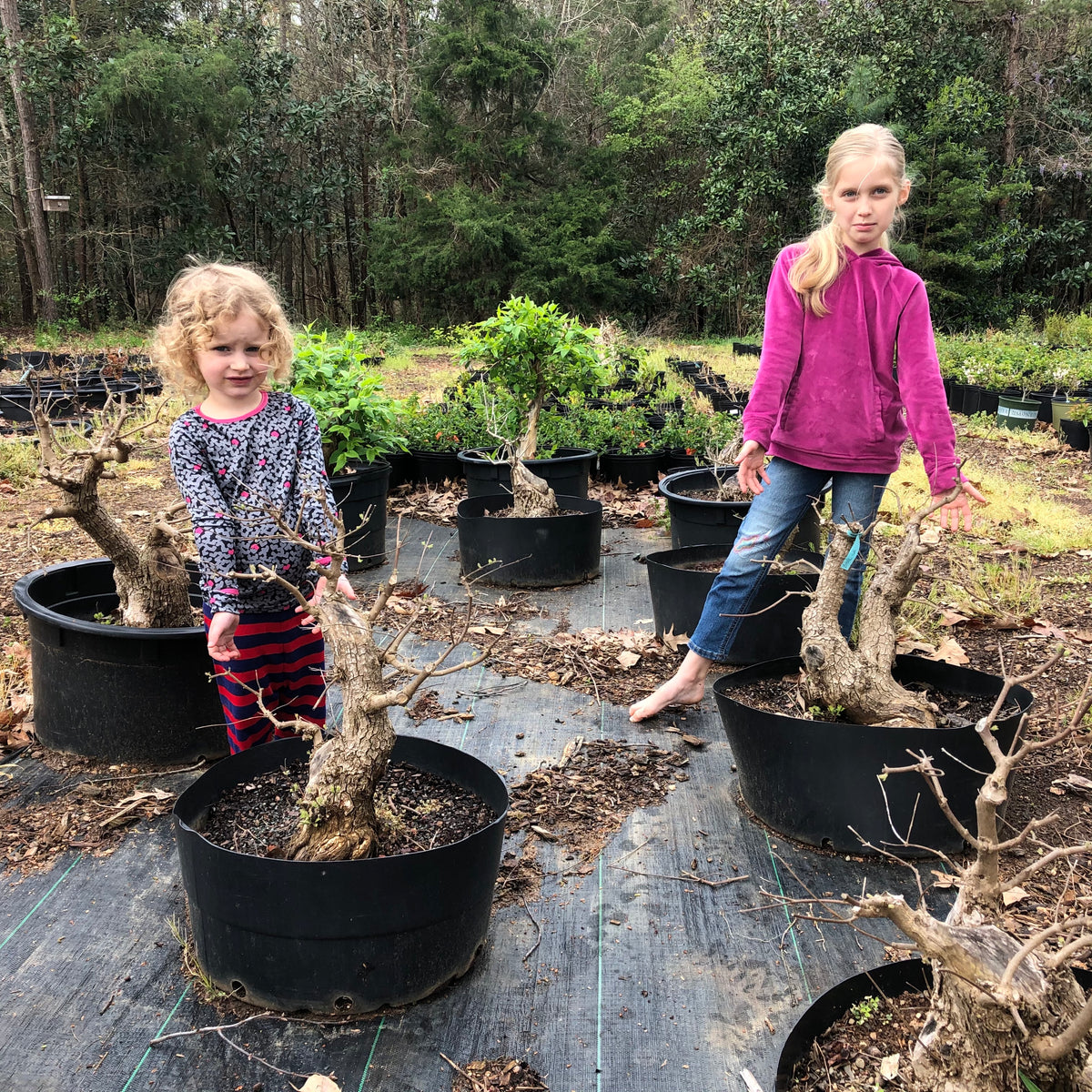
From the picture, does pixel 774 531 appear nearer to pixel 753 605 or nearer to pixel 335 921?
pixel 753 605

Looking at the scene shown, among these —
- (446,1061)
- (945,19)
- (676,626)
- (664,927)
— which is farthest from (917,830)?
(945,19)

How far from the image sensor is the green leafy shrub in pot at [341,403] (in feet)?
15.2

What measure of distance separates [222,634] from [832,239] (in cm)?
200

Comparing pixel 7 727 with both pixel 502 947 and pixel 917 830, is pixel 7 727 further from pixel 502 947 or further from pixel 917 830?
pixel 917 830

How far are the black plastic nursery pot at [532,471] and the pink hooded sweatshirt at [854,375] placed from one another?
2567 mm

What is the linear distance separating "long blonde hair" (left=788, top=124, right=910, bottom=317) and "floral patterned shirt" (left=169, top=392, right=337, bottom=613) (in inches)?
58.0

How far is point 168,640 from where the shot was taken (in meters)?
2.60

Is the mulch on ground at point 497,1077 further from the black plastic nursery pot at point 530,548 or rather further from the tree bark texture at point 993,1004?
the black plastic nursery pot at point 530,548

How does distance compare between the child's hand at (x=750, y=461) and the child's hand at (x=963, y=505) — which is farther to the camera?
the child's hand at (x=750, y=461)

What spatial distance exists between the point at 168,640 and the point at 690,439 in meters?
4.89

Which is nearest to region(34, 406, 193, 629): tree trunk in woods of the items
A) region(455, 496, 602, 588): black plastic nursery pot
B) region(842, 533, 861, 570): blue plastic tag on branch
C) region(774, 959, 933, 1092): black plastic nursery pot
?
region(455, 496, 602, 588): black plastic nursery pot

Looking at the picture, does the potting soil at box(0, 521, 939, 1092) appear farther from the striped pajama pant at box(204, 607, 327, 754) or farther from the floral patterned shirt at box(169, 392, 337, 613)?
the floral patterned shirt at box(169, 392, 337, 613)

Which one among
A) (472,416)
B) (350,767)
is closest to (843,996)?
(350,767)

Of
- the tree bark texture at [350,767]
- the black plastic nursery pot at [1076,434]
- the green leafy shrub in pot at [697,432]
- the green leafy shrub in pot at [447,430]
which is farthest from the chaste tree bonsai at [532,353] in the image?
the black plastic nursery pot at [1076,434]
